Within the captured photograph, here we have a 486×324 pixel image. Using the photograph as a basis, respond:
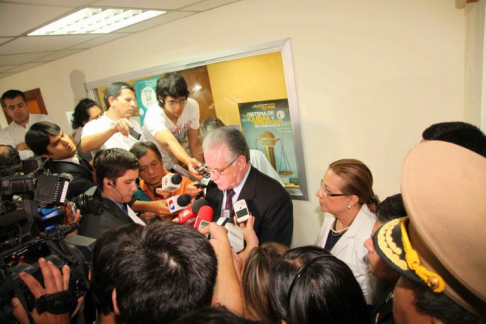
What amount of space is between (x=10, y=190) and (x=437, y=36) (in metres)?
2.76

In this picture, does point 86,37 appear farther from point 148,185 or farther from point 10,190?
point 10,190

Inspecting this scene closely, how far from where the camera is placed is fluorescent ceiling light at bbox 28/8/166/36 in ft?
6.82

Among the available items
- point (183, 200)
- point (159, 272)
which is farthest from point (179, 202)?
point (159, 272)

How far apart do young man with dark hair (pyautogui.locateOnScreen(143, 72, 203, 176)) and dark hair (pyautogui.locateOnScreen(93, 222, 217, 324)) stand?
1.92m

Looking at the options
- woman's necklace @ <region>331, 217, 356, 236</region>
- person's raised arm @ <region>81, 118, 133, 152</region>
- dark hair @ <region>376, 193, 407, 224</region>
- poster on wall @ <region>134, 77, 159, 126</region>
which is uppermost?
poster on wall @ <region>134, 77, 159, 126</region>

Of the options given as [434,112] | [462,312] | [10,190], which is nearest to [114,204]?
[10,190]

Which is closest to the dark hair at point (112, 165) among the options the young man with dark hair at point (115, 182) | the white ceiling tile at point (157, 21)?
the young man with dark hair at point (115, 182)

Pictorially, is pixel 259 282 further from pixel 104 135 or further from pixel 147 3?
pixel 104 135

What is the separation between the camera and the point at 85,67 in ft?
11.6

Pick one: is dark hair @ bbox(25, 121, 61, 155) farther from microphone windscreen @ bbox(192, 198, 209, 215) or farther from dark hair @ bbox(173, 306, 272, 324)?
dark hair @ bbox(173, 306, 272, 324)

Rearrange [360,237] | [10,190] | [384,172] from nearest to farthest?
[10,190]
[360,237]
[384,172]

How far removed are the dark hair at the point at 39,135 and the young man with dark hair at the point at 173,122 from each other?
3.12 ft

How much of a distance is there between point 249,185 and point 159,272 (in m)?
1.17

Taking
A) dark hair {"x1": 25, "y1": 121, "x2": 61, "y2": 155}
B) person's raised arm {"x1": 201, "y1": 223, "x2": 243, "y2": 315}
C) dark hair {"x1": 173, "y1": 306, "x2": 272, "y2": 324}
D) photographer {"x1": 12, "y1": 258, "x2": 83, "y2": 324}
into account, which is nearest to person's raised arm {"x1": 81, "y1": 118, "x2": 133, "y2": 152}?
dark hair {"x1": 25, "y1": 121, "x2": 61, "y2": 155}
